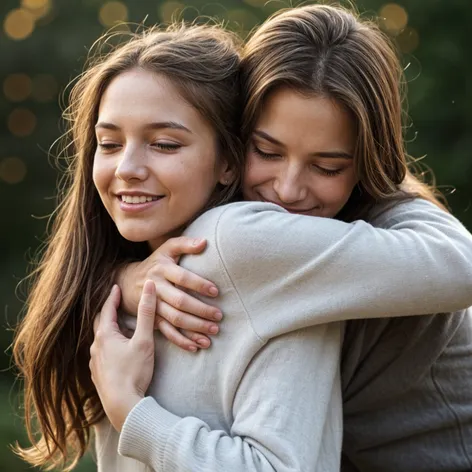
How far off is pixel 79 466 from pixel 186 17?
309cm

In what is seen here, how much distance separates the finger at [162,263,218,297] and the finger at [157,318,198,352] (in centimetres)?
10

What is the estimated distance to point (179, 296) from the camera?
2352mm

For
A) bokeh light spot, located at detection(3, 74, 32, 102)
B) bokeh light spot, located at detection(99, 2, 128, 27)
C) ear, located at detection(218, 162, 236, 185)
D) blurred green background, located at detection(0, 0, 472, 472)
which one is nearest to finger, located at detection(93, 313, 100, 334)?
ear, located at detection(218, 162, 236, 185)

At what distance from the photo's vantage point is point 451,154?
250 inches

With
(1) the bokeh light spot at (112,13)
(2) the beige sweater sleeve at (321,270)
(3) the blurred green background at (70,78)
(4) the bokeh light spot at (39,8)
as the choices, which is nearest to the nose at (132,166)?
(2) the beige sweater sleeve at (321,270)

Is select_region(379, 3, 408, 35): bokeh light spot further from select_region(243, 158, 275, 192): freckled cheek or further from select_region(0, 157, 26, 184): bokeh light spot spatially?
select_region(243, 158, 275, 192): freckled cheek

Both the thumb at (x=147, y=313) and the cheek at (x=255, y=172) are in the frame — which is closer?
the thumb at (x=147, y=313)

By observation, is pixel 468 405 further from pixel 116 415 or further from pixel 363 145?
pixel 116 415

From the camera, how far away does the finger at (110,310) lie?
2.54m

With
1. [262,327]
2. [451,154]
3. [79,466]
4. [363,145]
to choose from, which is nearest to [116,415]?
[262,327]

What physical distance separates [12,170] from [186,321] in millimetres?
5479

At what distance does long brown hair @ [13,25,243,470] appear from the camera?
2.55 meters

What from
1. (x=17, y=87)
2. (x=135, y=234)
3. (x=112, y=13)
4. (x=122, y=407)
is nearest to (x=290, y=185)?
(x=135, y=234)

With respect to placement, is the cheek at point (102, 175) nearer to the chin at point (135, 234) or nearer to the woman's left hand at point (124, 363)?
the chin at point (135, 234)
